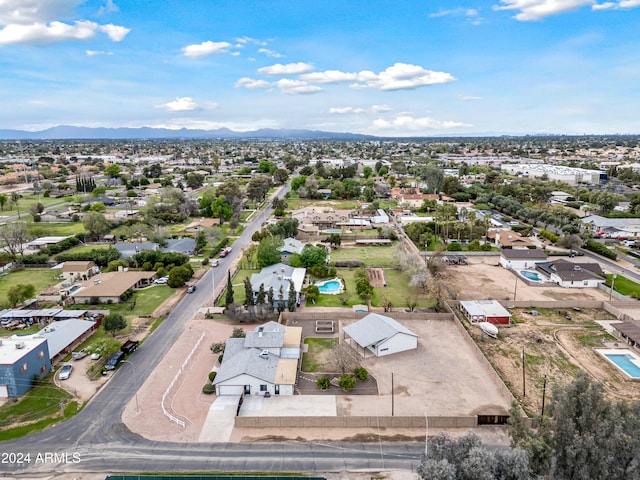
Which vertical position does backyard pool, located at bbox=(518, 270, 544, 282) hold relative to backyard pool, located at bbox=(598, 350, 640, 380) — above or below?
above

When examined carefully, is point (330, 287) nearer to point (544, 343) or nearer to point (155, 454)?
point (544, 343)

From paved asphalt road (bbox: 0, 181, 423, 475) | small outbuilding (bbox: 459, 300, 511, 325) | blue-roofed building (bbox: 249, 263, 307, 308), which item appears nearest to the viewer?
paved asphalt road (bbox: 0, 181, 423, 475)

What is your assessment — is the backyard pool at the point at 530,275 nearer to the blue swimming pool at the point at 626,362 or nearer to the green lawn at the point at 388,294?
the green lawn at the point at 388,294

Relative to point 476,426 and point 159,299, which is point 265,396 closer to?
point 476,426

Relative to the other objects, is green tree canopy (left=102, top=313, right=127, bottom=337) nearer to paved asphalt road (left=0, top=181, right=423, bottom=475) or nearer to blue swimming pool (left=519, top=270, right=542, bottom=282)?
paved asphalt road (left=0, top=181, right=423, bottom=475)

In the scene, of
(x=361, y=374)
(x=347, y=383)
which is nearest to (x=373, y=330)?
(x=361, y=374)

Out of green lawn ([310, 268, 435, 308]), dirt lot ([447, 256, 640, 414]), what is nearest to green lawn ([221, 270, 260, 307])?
green lawn ([310, 268, 435, 308])

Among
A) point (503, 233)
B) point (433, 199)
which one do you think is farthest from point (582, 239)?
point (433, 199)
